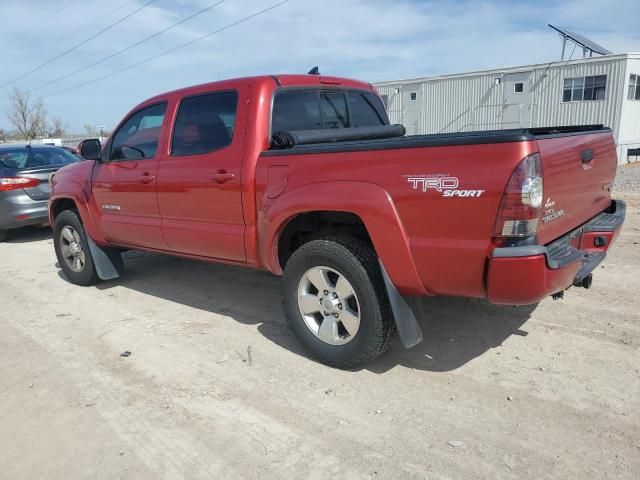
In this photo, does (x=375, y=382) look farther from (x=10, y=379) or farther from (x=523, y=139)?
(x=10, y=379)

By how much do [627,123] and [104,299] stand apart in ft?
74.4

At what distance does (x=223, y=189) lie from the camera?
3.90 m

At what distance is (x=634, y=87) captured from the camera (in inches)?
834

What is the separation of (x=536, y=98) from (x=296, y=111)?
21.6 m

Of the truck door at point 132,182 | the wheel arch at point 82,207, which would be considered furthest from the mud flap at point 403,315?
the wheel arch at point 82,207

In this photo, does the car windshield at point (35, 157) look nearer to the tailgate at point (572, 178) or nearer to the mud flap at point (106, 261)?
the mud flap at point (106, 261)

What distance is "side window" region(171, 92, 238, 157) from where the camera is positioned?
155 inches

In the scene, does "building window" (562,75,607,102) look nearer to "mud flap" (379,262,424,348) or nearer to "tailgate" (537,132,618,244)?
"tailgate" (537,132,618,244)

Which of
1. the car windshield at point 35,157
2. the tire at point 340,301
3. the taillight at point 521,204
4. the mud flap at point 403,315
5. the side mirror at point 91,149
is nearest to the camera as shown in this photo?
the taillight at point 521,204

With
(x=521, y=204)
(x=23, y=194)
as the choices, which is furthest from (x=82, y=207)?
(x=521, y=204)

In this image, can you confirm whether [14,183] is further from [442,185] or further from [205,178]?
[442,185]

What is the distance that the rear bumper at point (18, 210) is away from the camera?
8.17 m

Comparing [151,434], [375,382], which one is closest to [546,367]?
[375,382]

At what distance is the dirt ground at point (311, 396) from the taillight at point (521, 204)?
1045 millimetres
